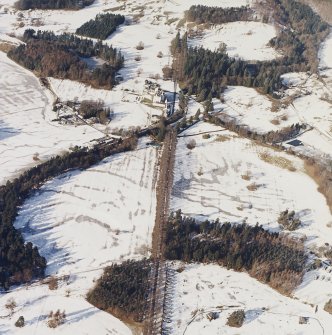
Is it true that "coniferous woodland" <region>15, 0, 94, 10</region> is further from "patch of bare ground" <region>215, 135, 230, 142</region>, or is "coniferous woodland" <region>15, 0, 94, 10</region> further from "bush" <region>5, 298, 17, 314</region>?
"bush" <region>5, 298, 17, 314</region>

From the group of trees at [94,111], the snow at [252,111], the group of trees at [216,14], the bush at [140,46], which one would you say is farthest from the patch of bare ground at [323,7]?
the group of trees at [94,111]

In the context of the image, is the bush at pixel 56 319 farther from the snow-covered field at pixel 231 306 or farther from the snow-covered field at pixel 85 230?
the snow-covered field at pixel 231 306

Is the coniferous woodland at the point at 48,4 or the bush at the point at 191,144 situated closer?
the bush at the point at 191,144

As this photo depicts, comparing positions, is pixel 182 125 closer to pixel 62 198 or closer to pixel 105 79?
pixel 105 79

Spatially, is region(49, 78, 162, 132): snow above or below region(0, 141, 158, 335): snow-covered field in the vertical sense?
above

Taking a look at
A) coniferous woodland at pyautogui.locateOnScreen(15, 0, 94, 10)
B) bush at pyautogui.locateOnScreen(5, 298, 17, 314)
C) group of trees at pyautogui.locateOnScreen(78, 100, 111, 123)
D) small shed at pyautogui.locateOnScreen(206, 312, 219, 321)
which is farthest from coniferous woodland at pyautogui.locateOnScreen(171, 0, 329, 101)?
bush at pyautogui.locateOnScreen(5, 298, 17, 314)

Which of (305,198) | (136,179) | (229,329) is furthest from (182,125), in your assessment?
(229,329)
